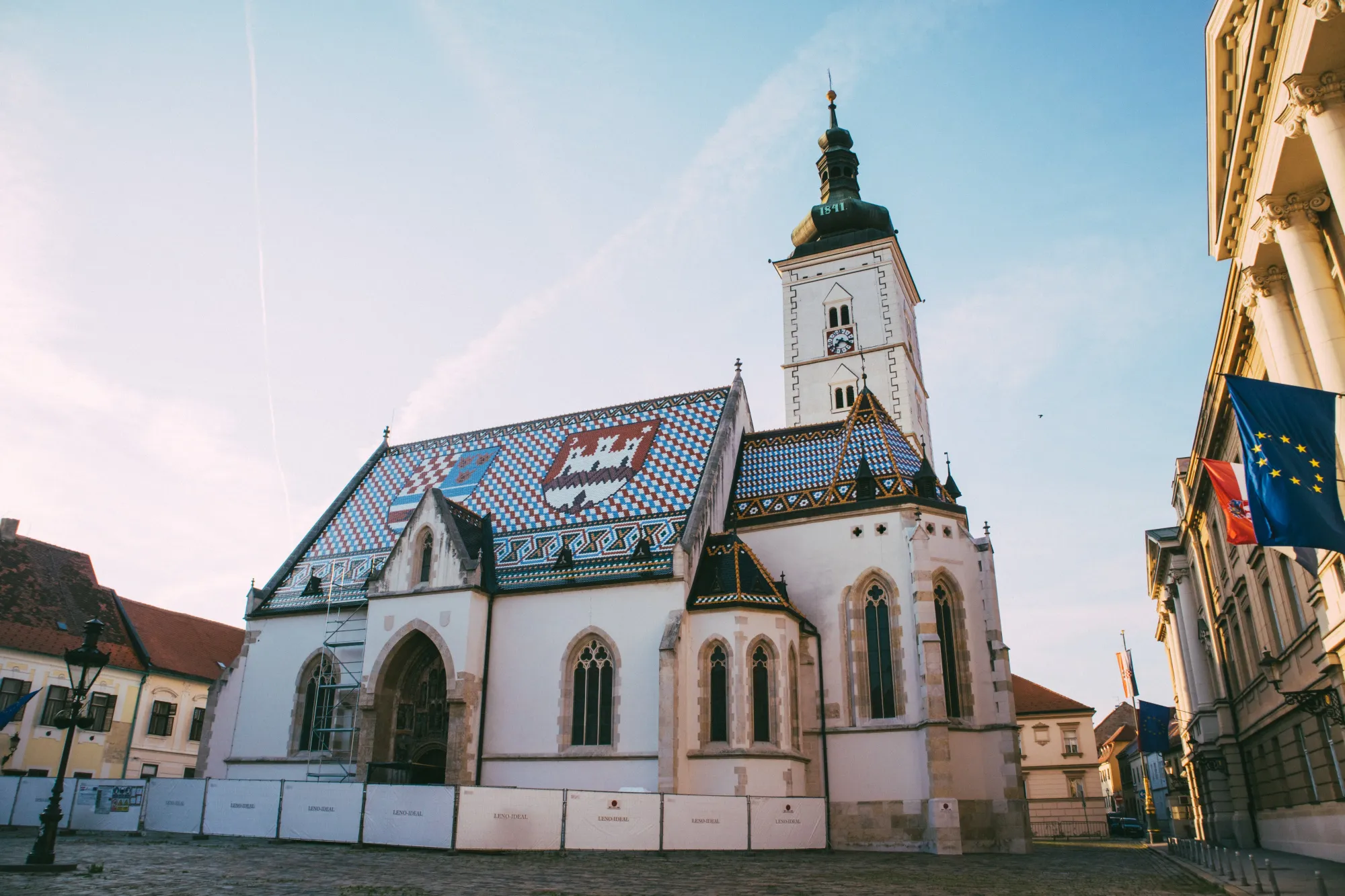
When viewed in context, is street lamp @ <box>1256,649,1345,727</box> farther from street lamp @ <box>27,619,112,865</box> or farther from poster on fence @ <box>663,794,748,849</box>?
street lamp @ <box>27,619,112,865</box>

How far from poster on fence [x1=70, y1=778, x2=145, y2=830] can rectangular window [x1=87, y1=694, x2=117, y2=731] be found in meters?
14.3

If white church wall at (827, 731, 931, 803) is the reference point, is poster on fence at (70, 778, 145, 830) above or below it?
below

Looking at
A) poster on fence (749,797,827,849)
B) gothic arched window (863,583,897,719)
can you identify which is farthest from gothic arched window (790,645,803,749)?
gothic arched window (863,583,897,719)

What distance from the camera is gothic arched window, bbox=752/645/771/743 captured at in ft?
77.7

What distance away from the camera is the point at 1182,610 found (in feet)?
108

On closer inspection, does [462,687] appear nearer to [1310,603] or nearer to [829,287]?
[1310,603]

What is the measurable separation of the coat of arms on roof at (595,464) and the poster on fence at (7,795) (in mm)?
16197

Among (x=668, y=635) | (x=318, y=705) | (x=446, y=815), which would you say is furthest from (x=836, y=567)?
(x=318, y=705)

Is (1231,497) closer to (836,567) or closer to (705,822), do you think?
(705,822)

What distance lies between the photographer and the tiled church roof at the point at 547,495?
27125 millimetres

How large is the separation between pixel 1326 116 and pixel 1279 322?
13.1 ft

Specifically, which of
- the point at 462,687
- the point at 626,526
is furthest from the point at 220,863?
the point at 626,526

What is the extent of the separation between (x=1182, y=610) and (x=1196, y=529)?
5386 mm

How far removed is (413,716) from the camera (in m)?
27.3
